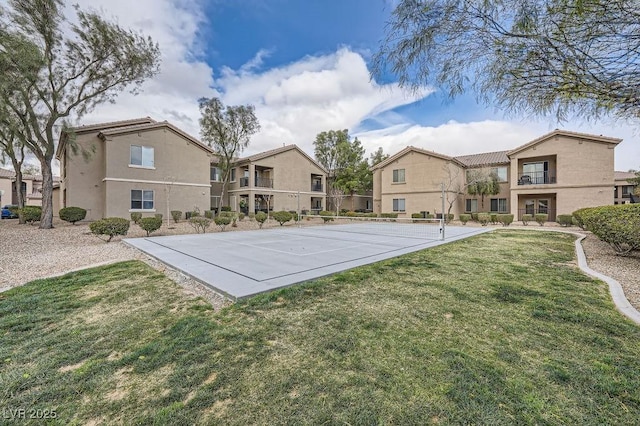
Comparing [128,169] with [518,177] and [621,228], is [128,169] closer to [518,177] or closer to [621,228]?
[621,228]

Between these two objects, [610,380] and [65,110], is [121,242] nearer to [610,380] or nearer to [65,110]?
[65,110]

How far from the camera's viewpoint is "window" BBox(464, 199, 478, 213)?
29.5m

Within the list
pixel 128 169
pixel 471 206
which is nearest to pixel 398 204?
pixel 471 206

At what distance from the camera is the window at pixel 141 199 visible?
21719mm

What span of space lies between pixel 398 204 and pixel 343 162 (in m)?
11.9

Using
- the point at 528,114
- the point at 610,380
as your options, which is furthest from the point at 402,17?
the point at 610,380

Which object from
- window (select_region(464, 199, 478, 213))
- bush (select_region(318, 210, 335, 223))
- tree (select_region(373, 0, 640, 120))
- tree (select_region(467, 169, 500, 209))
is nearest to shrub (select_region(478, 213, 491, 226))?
tree (select_region(467, 169, 500, 209))

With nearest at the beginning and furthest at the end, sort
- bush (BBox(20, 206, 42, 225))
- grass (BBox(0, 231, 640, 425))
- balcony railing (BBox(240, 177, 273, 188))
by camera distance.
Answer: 1. grass (BBox(0, 231, 640, 425))
2. bush (BBox(20, 206, 42, 225))
3. balcony railing (BBox(240, 177, 273, 188))

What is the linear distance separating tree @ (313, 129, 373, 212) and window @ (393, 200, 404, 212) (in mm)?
7328

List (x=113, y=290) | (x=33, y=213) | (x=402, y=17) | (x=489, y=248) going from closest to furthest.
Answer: (x=402, y=17), (x=113, y=290), (x=489, y=248), (x=33, y=213)

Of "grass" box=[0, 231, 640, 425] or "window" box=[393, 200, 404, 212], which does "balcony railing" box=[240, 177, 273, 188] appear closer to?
"window" box=[393, 200, 404, 212]

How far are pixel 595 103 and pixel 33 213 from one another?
29.2 m

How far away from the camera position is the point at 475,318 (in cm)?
417

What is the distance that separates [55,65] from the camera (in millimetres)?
16281
